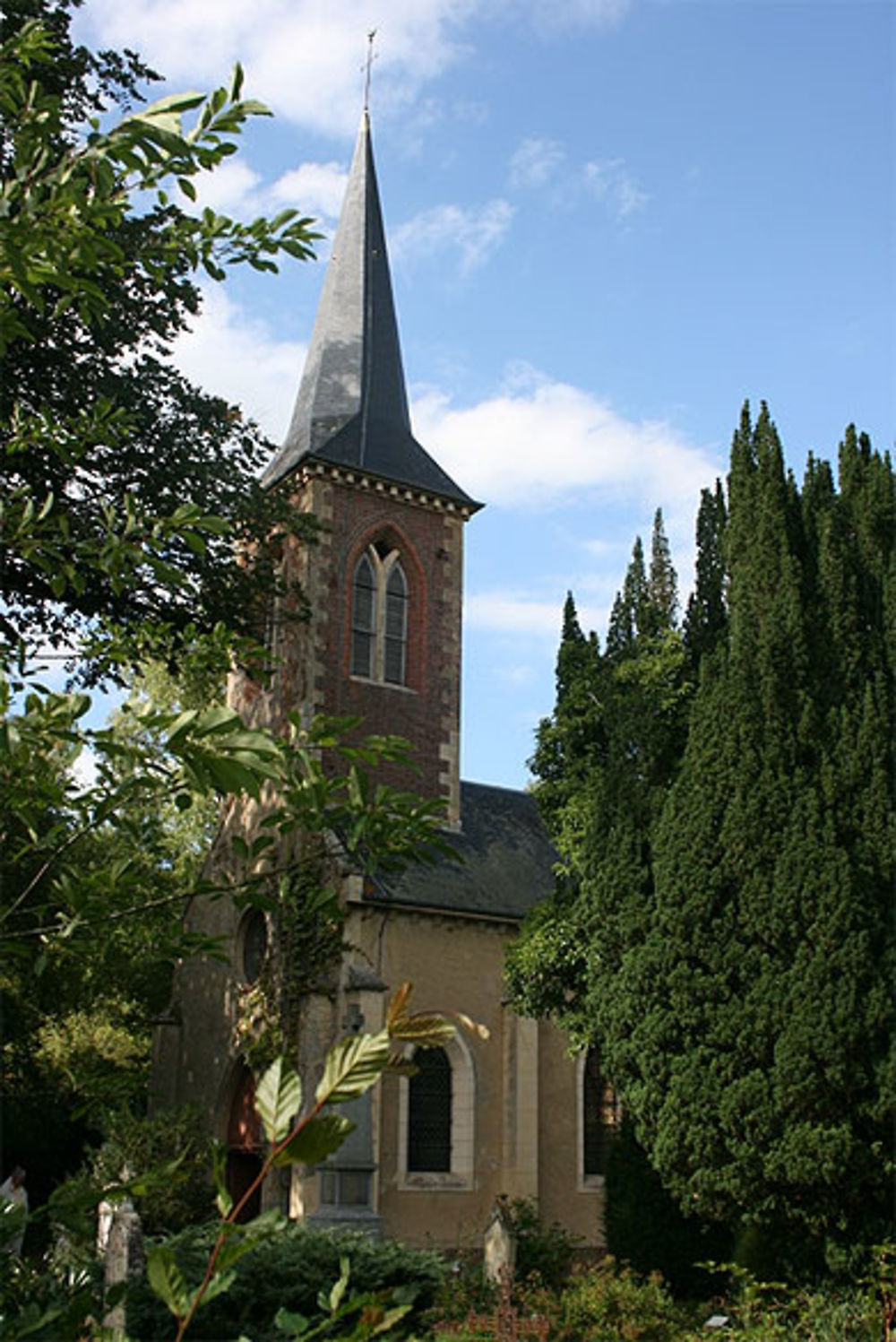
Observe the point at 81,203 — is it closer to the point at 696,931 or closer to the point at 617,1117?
the point at 696,931

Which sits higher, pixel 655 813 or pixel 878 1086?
pixel 655 813

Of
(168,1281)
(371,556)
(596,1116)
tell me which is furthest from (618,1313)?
(371,556)

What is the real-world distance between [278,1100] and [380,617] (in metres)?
23.0

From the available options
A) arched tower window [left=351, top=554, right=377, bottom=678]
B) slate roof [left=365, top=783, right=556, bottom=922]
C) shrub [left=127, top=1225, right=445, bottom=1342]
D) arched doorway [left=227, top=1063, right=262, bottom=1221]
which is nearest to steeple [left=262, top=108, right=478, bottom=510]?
arched tower window [left=351, top=554, right=377, bottom=678]

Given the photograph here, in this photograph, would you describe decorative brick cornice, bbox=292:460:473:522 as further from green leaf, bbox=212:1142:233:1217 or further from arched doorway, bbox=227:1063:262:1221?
green leaf, bbox=212:1142:233:1217

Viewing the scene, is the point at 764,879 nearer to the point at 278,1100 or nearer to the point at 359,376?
the point at 278,1100

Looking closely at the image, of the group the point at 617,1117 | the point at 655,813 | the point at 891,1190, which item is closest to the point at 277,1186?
the point at 617,1117

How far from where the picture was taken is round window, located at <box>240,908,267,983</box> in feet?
72.2

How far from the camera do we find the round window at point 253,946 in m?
22.0

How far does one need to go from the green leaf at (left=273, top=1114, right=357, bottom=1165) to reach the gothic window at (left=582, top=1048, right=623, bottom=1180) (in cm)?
2104

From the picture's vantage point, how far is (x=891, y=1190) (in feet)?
38.7

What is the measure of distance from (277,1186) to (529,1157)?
4267mm

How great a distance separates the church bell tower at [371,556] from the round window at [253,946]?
3.58 metres

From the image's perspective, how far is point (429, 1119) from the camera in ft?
68.4
